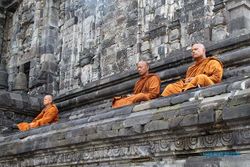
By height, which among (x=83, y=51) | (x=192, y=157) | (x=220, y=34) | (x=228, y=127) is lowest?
(x=192, y=157)

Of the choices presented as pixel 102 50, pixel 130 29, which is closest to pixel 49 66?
pixel 102 50

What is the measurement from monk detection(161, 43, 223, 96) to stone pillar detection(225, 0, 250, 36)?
1.48 metres

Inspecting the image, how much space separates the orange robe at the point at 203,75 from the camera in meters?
6.18

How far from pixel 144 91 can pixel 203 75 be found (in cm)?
191

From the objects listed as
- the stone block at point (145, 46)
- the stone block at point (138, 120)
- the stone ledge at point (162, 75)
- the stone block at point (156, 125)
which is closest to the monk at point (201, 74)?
the stone ledge at point (162, 75)

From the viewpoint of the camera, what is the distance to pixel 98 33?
12.0 m

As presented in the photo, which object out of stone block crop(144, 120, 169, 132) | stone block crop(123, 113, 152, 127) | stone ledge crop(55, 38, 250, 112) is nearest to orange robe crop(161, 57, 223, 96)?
stone ledge crop(55, 38, 250, 112)

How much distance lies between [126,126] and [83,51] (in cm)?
728

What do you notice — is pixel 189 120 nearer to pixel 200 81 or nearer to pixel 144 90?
pixel 200 81

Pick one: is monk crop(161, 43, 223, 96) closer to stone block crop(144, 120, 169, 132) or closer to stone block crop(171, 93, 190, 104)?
stone block crop(171, 93, 190, 104)

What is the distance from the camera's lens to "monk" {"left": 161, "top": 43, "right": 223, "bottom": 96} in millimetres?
6199

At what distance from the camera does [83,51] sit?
12453 mm

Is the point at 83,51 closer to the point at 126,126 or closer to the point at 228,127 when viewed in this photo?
the point at 126,126

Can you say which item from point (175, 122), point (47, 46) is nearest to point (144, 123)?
point (175, 122)
